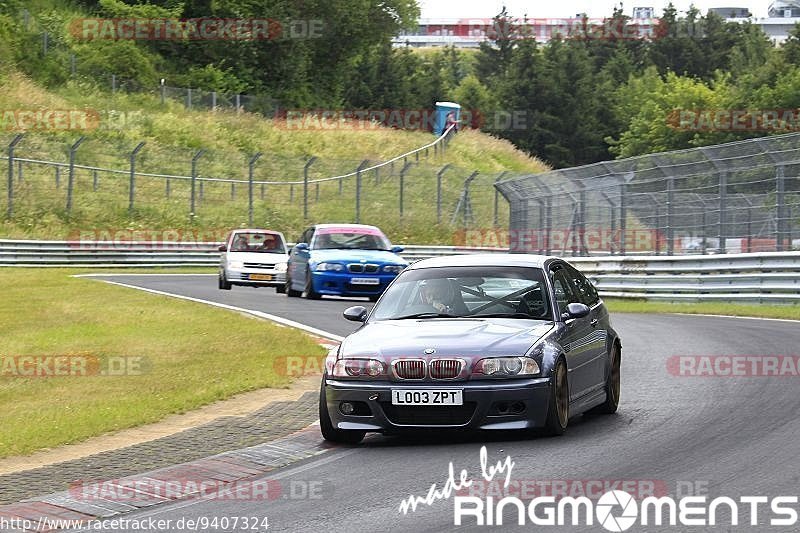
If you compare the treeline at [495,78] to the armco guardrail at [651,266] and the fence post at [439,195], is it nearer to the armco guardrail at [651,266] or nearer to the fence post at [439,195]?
the fence post at [439,195]

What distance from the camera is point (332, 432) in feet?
33.1

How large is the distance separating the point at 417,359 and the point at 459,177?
41169 millimetres

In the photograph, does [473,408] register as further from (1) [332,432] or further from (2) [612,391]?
(2) [612,391]

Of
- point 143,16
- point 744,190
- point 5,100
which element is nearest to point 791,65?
point 143,16

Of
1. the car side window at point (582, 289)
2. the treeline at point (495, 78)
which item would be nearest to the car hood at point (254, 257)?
the car side window at point (582, 289)

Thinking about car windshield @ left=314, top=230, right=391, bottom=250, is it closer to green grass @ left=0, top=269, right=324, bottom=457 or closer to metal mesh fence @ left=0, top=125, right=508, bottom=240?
green grass @ left=0, top=269, right=324, bottom=457

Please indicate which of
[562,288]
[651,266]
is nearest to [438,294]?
[562,288]

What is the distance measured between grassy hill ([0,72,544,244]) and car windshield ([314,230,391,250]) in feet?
57.5

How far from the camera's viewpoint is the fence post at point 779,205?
80.7 feet

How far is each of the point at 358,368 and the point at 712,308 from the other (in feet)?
54.8

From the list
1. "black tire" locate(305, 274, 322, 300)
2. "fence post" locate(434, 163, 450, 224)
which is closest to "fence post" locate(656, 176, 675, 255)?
"black tire" locate(305, 274, 322, 300)

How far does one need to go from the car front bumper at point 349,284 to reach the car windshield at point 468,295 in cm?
1423

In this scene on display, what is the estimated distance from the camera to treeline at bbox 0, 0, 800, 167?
6959 cm

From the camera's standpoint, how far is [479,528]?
6965mm
